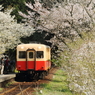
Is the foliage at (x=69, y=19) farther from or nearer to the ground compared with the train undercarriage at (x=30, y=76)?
farther from the ground

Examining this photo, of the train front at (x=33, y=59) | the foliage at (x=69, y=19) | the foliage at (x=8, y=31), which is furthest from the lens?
the foliage at (x=8, y=31)

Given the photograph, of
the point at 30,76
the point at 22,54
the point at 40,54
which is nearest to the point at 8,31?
the point at 30,76

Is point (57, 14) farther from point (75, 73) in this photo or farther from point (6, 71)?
point (75, 73)

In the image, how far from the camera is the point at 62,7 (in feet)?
58.0

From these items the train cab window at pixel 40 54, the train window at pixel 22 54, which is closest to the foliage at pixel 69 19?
the train cab window at pixel 40 54

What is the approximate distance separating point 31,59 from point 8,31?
7.32m

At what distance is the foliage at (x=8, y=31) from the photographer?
2533 centimetres

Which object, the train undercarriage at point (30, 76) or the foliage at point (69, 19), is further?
the train undercarriage at point (30, 76)

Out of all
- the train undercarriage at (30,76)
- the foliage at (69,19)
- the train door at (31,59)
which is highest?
the foliage at (69,19)

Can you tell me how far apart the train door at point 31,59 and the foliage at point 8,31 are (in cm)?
452

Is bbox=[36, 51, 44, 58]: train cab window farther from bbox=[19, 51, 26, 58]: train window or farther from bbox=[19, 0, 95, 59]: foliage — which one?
bbox=[19, 0, 95, 59]: foliage

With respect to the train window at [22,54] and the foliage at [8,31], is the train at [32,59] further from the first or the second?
the foliage at [8,31]

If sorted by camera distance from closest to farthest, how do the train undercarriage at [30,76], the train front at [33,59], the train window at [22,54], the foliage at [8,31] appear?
the train front at [33,59]
the train window at [22,54]
the train undercarriage at [30,76]
the foliage at [8,31]

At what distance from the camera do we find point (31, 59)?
1989cm
